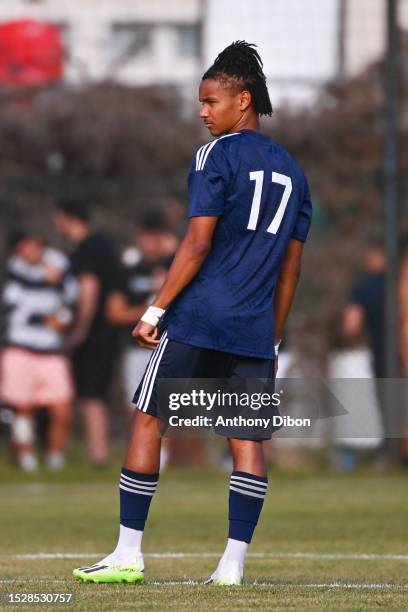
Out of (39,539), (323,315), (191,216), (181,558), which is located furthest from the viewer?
(323,315)

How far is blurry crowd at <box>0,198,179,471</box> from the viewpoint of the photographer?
574 inches

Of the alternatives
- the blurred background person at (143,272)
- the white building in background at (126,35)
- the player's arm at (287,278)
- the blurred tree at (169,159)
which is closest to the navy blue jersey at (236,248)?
the player's arm at (287,278)

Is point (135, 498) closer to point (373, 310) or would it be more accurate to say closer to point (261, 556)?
point (261, 556)

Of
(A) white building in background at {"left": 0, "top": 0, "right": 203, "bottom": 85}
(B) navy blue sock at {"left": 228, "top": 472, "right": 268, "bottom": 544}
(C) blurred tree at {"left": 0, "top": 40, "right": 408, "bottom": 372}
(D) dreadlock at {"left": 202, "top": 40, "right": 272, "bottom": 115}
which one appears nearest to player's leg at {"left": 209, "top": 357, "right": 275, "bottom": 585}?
(B) navy blue sock at {"left": 228, "top": 472, "right": 268, "bottom": 544}

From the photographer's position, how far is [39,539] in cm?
879

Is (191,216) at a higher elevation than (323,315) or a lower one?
higher

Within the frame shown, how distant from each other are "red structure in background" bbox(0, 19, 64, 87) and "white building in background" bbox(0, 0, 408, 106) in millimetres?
171

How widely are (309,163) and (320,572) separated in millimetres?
9833

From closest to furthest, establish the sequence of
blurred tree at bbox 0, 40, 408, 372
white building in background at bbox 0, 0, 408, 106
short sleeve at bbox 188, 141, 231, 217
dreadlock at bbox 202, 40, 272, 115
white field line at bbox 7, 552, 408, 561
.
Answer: short sleeve at bbox 188, 141, 231, 217
dreadlock at bbox 202, 40, 272, 115
white field line at bbox 7, 552, 408, 561
blurred tree at bbox 0, 40, 408, 372
white building in background at bbox 0, 0, 408, 106

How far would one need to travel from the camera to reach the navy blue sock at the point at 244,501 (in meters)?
6.16

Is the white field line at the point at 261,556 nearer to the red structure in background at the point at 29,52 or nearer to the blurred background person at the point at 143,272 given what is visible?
the blurred background person at the point at 143,272

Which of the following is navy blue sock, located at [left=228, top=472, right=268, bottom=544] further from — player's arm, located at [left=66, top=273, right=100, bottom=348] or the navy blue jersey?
Answer: player's arm, located at [left=66, top=273, right=100, bottom=348]

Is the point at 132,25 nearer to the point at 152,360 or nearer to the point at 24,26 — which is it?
the point at 24,26

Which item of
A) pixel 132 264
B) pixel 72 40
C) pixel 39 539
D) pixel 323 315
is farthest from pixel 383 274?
pixel 39 539
